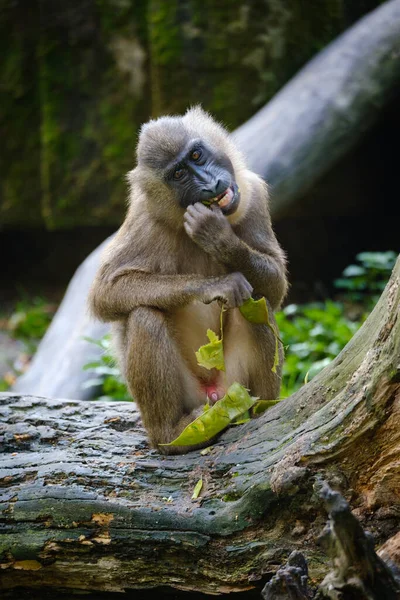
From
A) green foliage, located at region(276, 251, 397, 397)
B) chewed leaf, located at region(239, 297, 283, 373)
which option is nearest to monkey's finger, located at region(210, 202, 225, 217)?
chewed leaf, located at region(239, 297, 283, 373)

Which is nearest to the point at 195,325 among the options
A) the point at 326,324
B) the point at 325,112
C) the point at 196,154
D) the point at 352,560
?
the point at 196,154

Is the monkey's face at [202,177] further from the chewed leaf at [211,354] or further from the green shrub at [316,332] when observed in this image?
the green shrub at [316,332]

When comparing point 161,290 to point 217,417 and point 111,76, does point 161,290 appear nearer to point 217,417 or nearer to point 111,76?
point 217,417

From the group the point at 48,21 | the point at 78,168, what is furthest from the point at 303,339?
the point at 48,21

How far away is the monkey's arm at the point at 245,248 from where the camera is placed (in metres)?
4.58

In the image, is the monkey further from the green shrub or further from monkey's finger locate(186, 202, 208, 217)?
the green shrub

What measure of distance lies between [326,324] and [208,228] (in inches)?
151

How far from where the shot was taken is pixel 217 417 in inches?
174

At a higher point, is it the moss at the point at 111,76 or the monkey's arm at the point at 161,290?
the moss at the point at 111,76

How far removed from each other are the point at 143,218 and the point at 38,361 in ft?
11.8

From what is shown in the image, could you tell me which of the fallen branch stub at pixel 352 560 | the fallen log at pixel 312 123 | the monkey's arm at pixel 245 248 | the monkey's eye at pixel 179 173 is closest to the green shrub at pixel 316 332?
the fallen log at pixel 312 123

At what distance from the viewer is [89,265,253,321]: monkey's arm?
4562 millimetres

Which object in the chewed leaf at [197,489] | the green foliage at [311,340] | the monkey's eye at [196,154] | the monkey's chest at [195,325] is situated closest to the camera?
the chewed leaf at [197,489]

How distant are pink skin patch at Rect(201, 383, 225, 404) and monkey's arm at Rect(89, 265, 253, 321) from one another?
2.08 feet
